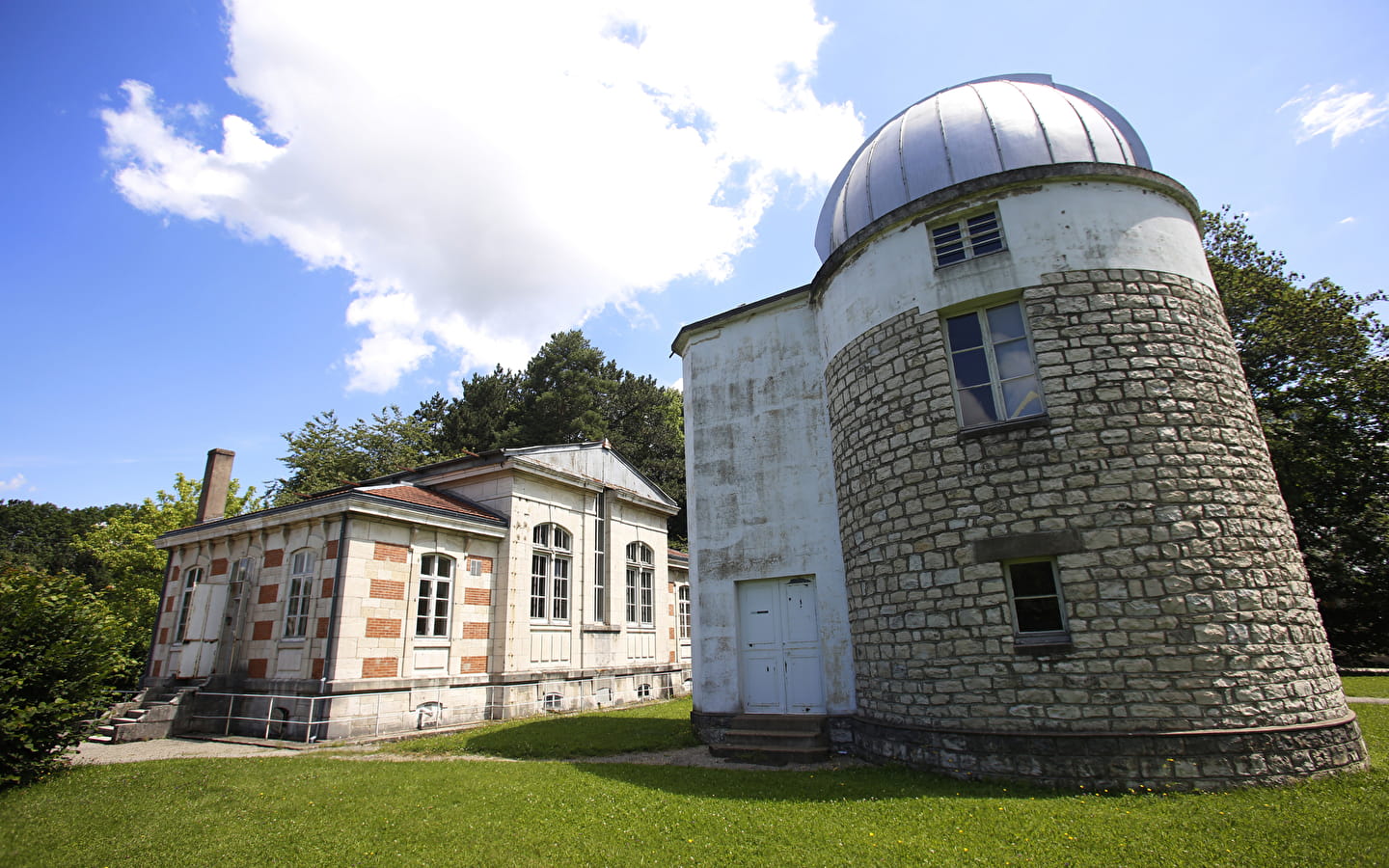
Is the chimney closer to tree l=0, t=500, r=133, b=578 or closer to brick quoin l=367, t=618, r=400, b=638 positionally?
brick quoin l=367, t=618, r=400, b=638

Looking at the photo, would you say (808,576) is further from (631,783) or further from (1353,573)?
(1353,573)

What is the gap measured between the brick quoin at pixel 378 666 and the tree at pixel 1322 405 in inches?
841

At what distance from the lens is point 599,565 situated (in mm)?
18000

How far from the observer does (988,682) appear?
7.46 m

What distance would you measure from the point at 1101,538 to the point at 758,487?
532cm

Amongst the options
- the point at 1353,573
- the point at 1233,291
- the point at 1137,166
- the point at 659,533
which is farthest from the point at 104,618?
the point at 1353,573

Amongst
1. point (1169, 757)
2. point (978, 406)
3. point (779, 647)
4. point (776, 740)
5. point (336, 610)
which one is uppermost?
point (978, 406)

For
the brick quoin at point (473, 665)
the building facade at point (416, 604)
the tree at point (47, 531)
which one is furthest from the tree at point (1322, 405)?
the tree at point (47, 531)

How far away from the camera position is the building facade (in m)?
12.1

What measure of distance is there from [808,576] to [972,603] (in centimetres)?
317

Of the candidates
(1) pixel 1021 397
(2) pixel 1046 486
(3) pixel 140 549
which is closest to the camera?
(2) pixel 1046 486

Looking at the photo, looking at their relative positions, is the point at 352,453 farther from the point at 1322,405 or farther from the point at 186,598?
the point at 1322,405

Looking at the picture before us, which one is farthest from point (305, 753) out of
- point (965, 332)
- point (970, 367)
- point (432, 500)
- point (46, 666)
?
point (965, 332)

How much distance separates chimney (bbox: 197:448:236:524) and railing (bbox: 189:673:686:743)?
664 cm
